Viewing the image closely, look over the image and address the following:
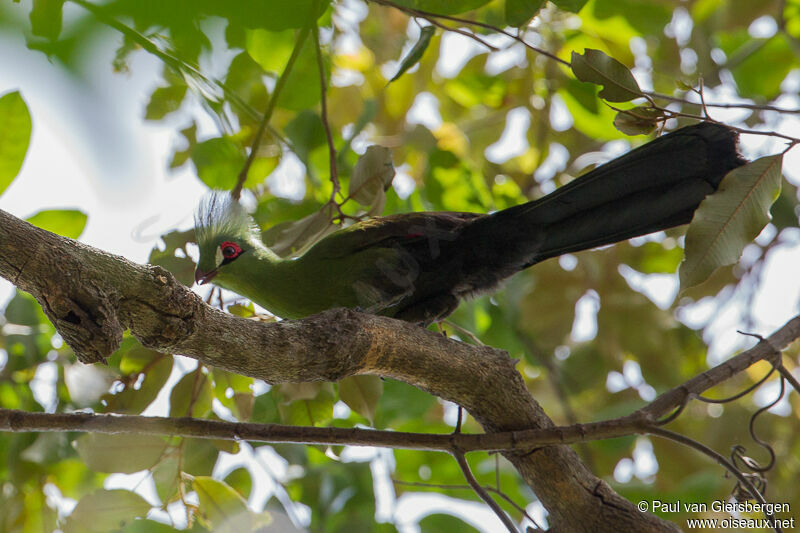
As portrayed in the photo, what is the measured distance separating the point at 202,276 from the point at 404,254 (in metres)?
0.81

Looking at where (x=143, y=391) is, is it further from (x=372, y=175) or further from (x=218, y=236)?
(x=372, y=175)

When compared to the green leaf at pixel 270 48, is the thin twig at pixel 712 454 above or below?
below

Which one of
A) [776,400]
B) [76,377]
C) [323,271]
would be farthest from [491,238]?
[76,377]

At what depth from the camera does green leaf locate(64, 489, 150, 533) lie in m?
2.36

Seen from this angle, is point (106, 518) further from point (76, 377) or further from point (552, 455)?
point (552, 455)

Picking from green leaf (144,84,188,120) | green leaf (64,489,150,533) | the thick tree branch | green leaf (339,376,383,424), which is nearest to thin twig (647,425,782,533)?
the thick tree branch

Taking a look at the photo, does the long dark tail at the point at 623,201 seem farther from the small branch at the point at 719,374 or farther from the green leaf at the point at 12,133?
the green leaf at the point at 12,133

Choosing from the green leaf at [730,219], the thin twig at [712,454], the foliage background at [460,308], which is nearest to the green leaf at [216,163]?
the foliage background at [460,308]

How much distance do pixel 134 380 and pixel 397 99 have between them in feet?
8.99

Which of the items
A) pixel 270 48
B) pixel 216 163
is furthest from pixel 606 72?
pixel 216 163

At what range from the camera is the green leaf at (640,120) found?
6.44ft

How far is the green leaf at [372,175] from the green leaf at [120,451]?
3.88 feet

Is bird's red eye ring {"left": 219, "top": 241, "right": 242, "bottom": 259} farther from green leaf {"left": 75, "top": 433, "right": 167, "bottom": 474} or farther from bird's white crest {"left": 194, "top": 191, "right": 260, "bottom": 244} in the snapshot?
green leaf {"left": 75, "top": 433, "right": 167, "bottom": 474}

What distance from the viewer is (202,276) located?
267cm
